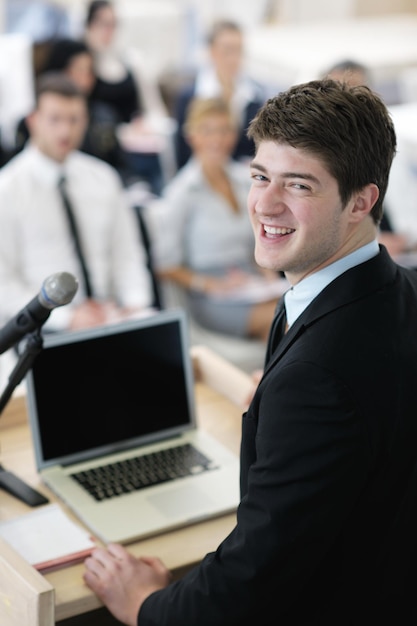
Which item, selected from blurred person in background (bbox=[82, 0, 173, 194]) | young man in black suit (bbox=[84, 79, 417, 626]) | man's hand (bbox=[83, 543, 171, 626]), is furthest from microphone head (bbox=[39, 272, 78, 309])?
blurred person in background (bbox=[82, 0, 173, 194])

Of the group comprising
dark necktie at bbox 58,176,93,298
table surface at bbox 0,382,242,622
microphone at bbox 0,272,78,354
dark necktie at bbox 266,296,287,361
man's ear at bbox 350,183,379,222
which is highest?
man's ear at bbox 350,183,379,222

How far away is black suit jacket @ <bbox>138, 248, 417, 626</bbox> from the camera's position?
1.36 meters

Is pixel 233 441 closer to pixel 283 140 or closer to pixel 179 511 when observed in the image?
pixel 179 511

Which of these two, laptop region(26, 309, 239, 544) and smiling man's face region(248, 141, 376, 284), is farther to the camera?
laptop region(26, 309, 239, 544)

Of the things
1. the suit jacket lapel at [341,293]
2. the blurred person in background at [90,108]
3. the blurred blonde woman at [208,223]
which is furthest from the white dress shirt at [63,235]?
the suit jacket lapel at [341,293]

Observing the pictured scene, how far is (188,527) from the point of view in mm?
1871

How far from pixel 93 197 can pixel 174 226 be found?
1.15 ft


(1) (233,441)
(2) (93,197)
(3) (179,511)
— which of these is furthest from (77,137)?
(3) (179,511)

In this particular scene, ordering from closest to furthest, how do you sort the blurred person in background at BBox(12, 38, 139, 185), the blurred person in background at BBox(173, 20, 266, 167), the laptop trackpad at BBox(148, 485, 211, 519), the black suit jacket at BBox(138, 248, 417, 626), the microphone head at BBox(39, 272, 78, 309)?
the black suit jacket at BBox(138, 248, 417, 626), the microphone head at BBox(39, 272, 78, 309), the laptop trackpad at BBox(148, 485, 211, 519), the blurred person in background at BBox(12, 38, 139, 185), the blurred person in background at BBox(173, 20, 266, 167)

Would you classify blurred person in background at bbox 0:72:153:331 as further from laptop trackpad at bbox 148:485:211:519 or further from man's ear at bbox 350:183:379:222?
man's ear at bbox 350:183:379:222

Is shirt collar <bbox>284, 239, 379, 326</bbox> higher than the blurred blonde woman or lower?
higher

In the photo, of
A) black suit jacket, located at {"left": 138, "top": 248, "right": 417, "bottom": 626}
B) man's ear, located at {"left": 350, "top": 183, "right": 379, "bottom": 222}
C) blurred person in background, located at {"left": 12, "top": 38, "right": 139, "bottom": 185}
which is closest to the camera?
black suit jacket, located at {"left": 138, "top": 248, "right": 417, "bottom": 626}

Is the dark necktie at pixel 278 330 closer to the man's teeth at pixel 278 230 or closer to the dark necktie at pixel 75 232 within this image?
the man's teeth at pixel 278 230

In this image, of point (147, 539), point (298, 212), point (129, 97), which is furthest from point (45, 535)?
point (129, 97)
